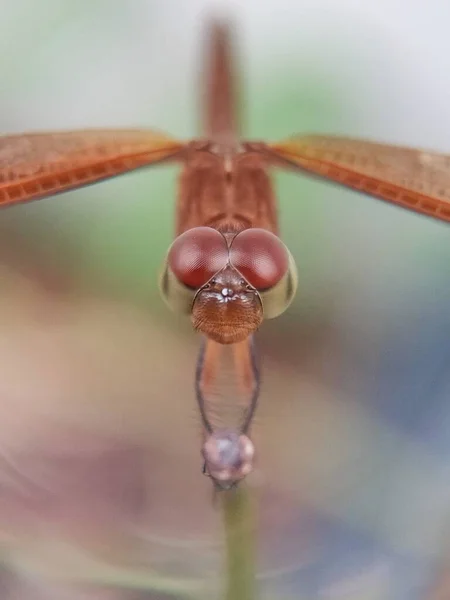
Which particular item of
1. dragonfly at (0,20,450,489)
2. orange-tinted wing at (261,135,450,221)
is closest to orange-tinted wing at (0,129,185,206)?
dragonfly at (0,20,450,489)

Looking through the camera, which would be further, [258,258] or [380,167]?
[380,167]

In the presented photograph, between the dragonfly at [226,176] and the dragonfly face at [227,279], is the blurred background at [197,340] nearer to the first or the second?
the dragonfly at [226,176]

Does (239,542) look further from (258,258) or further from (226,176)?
(226,176)

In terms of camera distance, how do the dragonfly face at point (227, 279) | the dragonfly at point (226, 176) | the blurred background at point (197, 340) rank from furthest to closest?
the blurred background at point (197, 340)
the dragonfly at point (226, 176)
the dragonfly face at point (227, 279)

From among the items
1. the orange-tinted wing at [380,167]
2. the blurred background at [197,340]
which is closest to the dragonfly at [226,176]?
the orange-tinted wing at [380,167]

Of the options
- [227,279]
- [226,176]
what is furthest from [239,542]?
[226,176]
